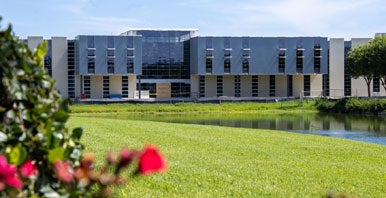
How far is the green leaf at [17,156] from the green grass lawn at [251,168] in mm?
2447

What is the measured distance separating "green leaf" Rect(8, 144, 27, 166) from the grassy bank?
4576 cm

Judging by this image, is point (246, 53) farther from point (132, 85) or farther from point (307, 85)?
point (132, 85)

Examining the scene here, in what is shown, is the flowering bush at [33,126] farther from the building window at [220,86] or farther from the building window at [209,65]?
the building window at [220,86]

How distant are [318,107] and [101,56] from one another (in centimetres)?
2095

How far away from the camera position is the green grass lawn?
7.73m

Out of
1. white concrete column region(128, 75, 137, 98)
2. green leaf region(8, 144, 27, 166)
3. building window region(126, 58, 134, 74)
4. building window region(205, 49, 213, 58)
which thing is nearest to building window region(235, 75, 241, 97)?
building window region(205, 49, 213, 58)

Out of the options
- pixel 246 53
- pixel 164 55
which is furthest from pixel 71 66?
pixel 246 53

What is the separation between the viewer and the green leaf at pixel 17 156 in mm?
2309

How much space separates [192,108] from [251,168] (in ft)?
132

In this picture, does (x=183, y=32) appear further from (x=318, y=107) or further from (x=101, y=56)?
(x=318, y=107)

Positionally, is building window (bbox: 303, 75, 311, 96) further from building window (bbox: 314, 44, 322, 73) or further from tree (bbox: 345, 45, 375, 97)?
tree (bbox: 345, 45, 375, 97)

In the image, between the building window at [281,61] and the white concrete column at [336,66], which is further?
the white concrete column at [336,66]

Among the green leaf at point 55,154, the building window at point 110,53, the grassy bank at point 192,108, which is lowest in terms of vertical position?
the grassy bank at point 192,108

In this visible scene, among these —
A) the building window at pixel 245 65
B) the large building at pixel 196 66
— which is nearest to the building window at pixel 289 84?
the large building at pixel 196 66
